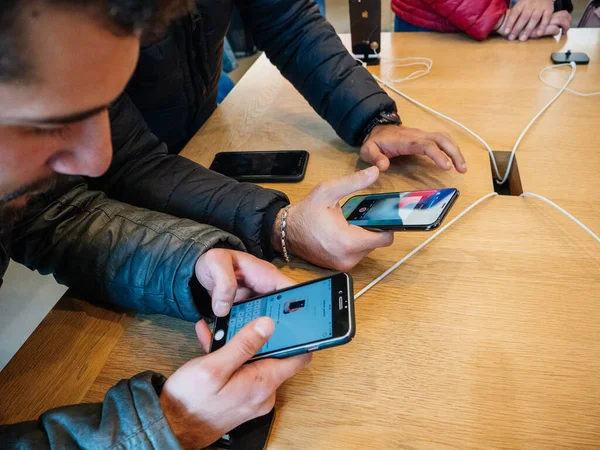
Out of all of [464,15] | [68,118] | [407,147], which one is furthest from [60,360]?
[464,15]

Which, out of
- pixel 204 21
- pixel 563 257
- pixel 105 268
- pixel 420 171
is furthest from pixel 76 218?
pixel 563 257

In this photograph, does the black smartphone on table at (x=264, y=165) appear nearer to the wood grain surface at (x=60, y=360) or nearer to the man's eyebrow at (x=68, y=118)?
the wood grain surface at (x=60, y=360)

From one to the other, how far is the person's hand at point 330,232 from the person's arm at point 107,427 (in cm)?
30

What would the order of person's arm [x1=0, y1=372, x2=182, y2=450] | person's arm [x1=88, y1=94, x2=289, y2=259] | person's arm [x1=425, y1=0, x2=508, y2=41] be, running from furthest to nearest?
person's arm [x1=425, y1=0, x2=508, y2=41]
person's arm [x1=88, y1=94, x2=289, y2=259]
person's arm [x1=0, y1=372, x2=182, y2=450]

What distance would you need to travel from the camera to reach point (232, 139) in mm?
996

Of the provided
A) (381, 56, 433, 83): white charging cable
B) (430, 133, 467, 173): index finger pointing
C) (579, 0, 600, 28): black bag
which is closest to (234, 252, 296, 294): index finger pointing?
(430, 133, 467, 173): index finger pointing

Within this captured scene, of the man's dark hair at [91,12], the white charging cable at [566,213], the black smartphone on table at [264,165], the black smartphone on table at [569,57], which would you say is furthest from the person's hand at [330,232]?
the black smartphone on table at [569,57]

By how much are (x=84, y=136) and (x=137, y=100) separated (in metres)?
0.60

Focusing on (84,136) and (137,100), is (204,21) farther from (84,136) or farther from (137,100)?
(84,136)

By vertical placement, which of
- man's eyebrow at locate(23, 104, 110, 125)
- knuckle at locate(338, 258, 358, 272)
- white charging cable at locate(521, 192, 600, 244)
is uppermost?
A: man's eyebrow at locate(23, 104, 110, 125)

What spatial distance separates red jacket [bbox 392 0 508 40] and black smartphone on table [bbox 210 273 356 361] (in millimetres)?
951

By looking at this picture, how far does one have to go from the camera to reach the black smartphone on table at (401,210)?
0.63m

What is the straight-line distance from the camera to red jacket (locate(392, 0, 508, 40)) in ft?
3.92

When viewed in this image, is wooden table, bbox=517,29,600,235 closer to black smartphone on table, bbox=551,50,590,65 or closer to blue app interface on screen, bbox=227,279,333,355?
black smartphone on table, bbox=551,50,590,65
